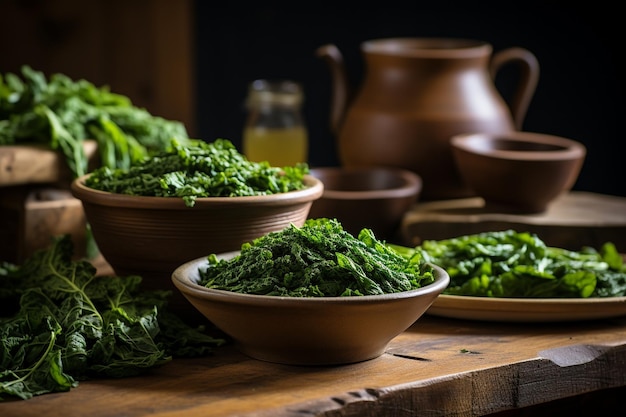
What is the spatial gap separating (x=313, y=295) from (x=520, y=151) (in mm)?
1368

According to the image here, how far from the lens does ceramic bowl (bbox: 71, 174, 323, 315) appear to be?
172 cm

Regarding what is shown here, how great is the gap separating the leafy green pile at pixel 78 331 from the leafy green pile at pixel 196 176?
0.15m

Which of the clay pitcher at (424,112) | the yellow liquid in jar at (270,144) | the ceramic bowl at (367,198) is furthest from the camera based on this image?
the yellow liquid in jar at (270,144)

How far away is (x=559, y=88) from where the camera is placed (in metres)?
3.99

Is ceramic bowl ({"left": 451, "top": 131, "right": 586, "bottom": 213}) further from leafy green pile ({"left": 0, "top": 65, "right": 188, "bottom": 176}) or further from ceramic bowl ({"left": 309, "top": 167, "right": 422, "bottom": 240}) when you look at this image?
leafy green pile ({"left": 0, "top": 65, "right": 188, "bottom": 176})

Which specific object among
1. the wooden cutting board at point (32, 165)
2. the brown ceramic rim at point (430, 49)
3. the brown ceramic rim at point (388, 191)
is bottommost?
the brown ceramic rim at point (388, 191)

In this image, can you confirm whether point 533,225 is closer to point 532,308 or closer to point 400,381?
point 532,308

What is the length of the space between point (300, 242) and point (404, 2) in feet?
9.50

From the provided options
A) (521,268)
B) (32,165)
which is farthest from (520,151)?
(32,165)

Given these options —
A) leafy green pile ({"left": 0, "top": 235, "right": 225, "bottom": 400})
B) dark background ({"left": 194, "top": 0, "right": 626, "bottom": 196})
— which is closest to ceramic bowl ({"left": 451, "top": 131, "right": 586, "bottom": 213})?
leafy green pile ({"left": 0, "top": 235, "right": 225, "bottom": 400})

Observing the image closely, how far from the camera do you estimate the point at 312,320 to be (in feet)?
4.85

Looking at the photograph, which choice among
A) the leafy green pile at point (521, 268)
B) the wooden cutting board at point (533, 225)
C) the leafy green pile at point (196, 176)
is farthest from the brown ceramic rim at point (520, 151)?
the leafy green pile at point (196, 176)

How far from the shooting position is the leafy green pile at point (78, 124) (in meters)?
2.31

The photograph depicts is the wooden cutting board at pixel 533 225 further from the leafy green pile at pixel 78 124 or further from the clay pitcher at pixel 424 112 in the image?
the leafy green pile at pixel 78 124
